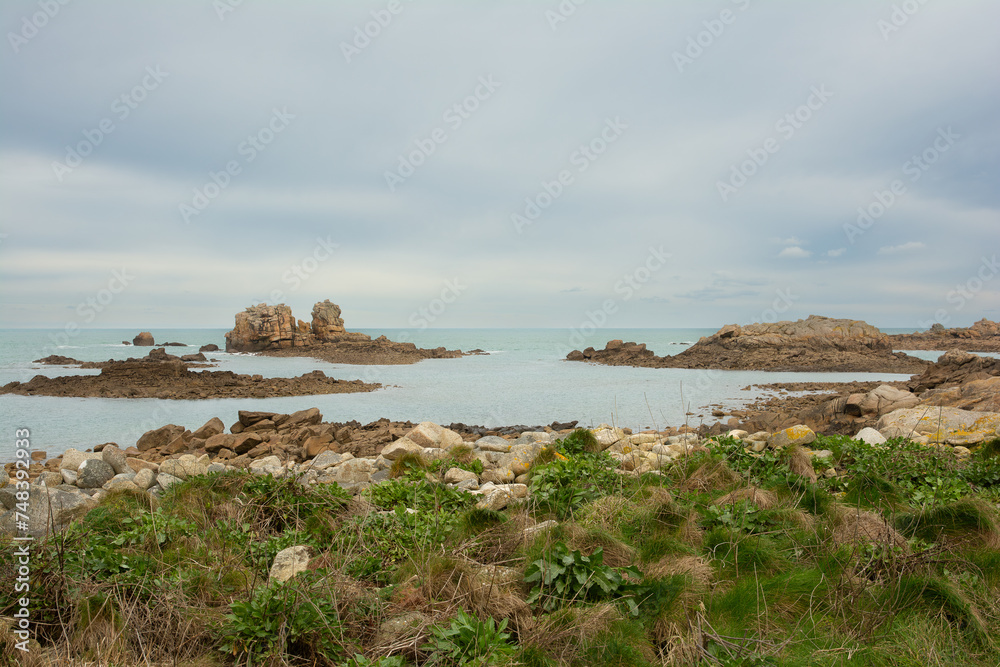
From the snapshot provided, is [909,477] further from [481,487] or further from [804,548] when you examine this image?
[481,487]

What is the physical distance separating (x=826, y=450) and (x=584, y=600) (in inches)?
223

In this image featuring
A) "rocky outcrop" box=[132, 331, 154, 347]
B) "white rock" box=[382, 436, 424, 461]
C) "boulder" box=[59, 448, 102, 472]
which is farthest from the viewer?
"rocky outcrop" box=[132, 331, 154, 347]

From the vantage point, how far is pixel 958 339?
58.3 metres

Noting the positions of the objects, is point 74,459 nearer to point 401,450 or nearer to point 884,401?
point 401,450

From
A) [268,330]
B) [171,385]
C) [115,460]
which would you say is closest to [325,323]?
[268,330]

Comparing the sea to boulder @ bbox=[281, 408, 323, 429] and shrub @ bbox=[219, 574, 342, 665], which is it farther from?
shrub @ bbox=[219, 574, 342, 665]

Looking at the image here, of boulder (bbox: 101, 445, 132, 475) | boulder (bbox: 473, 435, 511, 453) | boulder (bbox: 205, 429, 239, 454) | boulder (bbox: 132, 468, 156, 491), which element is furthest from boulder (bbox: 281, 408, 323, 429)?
boulder (bbox: 473, 435, 511, 453)

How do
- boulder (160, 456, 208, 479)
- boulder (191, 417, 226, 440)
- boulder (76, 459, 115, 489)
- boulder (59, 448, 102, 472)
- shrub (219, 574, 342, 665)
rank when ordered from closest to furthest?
shrub (219, 574, 342, 665) < boulder (160, 456, 208, 479) < boulder (76, 459, 115, 489) < boulder (59, 448, 102, 472) < boulder (191, 417, 226, 440)

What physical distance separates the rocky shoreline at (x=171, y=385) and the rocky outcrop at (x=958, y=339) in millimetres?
56173

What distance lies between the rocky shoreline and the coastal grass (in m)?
19.0

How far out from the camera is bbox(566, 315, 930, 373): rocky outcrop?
115 ft

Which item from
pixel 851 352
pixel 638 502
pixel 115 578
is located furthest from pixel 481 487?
pixel 851 352

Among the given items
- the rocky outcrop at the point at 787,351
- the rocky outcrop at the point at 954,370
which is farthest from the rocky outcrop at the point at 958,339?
the rocky outcrop at the point at 954,370

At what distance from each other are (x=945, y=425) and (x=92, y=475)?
13.3 m
